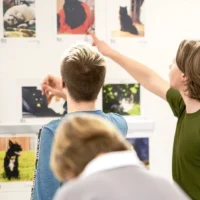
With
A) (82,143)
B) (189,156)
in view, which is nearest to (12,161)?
(189,156)

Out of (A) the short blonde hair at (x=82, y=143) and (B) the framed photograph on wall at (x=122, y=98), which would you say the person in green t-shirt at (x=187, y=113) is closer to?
(B) the framed photograph on wall at (x=122, y=98)

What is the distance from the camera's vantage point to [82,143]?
992 mm

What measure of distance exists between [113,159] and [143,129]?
1.20m

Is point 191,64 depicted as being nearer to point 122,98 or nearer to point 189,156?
point 189,156

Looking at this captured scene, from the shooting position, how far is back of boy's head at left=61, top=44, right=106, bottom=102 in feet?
4.96

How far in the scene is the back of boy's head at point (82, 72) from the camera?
→ 1.51 m

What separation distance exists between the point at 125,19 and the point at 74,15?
0.24 meters

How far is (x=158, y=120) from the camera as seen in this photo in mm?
2158

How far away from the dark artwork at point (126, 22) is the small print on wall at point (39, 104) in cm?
44

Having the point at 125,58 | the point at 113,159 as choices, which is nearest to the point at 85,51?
the point at 125,58

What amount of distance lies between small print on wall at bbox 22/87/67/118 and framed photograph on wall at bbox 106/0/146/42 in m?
0.38

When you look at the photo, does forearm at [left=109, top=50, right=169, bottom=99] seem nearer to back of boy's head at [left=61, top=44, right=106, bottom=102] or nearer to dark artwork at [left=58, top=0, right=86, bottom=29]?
dark artwork at [left=58, top=0, right=86, bottom=29]

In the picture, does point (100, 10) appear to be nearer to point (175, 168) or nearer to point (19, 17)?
point (19, 17)

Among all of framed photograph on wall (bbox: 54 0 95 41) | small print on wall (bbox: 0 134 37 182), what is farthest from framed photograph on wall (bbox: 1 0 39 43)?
small print on wall (bbox: 0 134 37 182)
